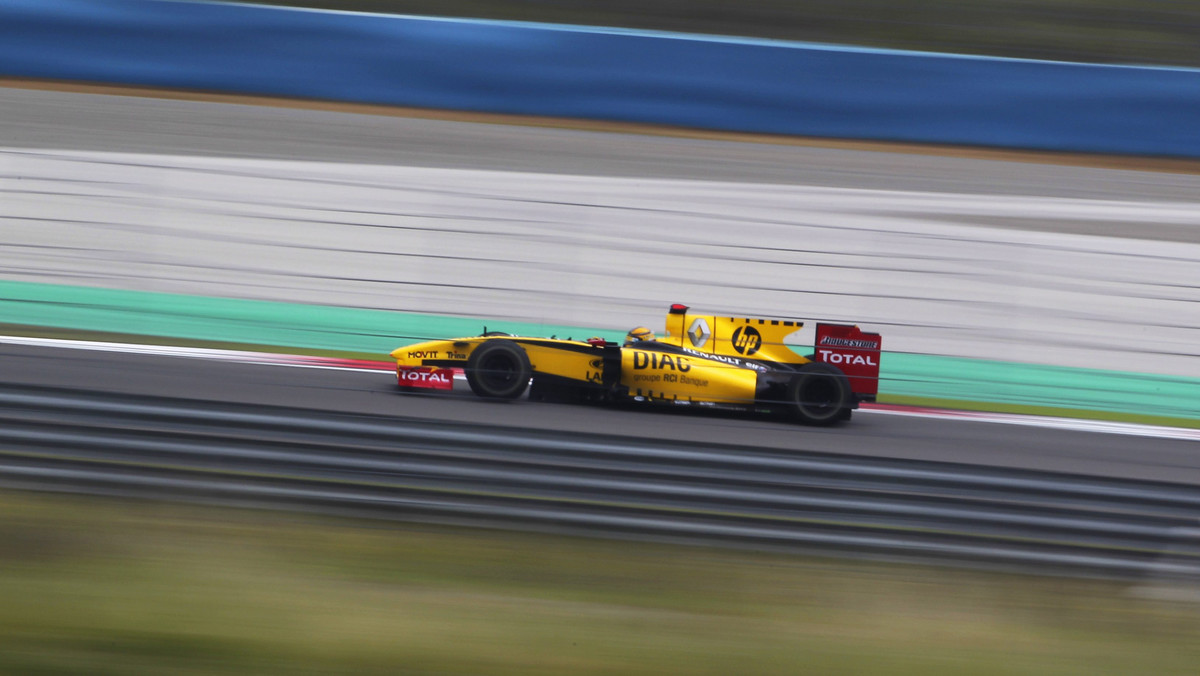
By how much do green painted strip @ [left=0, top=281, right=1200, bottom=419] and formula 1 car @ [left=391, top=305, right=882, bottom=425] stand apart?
1243 millimetres

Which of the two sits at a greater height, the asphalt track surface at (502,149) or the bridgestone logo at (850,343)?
the asphalt track surface at (502,149)

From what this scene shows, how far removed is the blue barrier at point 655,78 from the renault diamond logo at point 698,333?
4.92 meters

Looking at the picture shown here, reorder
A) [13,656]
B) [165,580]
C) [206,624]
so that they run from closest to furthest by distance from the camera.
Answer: [13,656]
[206,624]
[165,580]

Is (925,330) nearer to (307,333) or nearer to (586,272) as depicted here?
(586,272)

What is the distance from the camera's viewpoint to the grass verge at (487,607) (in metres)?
3.14

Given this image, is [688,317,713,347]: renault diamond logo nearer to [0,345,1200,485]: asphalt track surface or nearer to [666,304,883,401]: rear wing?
[666,304,883,401]: rear wing

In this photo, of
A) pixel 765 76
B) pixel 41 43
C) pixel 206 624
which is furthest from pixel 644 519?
pixel 41 43

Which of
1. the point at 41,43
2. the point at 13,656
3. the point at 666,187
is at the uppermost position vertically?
the point at 41,43

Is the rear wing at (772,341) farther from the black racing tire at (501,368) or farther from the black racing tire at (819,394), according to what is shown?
the black racing tire at (501,368)

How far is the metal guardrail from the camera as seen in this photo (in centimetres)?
406

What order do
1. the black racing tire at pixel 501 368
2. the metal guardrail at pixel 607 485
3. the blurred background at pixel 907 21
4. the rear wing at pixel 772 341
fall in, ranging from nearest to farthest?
the metal guardrail at pixel 607 485 → the black racing tire at pixel 501 368 → the rear wing at pixel 772 341 → the blurred background at pixel 907 21

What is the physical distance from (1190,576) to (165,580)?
3.61m

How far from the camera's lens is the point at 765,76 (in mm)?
11836

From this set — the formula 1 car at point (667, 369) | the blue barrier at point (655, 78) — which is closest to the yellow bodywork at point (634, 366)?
the formula 1 car at point (667, 369)
